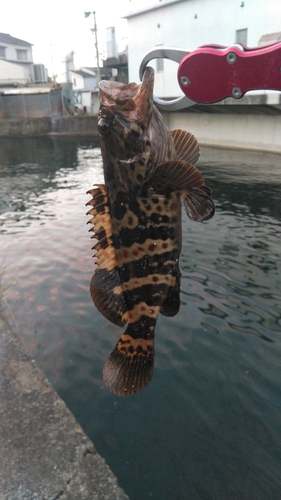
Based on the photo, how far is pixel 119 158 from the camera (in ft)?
9.00

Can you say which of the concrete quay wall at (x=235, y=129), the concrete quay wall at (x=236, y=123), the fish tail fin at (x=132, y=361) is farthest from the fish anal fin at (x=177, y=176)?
the concrete quay wall at (x=235, y=129)

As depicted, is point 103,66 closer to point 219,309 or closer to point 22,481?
point 219,309

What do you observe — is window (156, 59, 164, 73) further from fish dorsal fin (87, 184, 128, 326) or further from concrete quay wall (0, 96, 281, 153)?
fish dorsal fin (87, 184, 128, 326)

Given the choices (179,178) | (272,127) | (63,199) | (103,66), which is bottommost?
(63,199)

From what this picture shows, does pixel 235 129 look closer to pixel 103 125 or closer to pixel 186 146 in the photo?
pixel 186 146

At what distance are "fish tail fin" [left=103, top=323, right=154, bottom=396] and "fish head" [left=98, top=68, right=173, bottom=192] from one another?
120cm

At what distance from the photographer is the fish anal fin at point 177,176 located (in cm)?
245

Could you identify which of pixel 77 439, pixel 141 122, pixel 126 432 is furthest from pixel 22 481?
pixel 141 122

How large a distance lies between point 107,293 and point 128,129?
1.21 metres

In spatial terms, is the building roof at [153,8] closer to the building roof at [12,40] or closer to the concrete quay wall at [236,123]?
the concrete quay wall at [236,123]

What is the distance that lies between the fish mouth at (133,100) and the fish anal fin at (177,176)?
1.25 ft

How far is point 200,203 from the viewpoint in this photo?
2.63m

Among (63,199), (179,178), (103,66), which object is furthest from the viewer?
(103,66)

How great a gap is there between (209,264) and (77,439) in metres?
7.05
